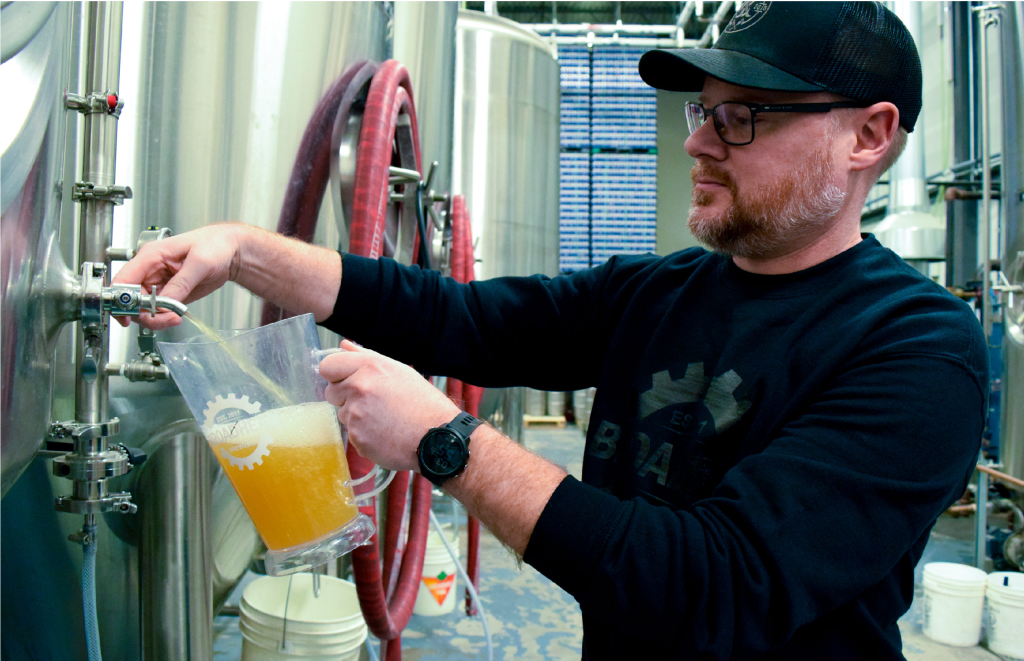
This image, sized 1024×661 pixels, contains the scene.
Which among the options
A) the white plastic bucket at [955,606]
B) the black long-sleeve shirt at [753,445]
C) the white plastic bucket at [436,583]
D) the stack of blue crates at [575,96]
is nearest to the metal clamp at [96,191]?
the black long-sleeve shirt at [753,445]

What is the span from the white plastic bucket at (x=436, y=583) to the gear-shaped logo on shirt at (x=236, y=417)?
1.89 metres

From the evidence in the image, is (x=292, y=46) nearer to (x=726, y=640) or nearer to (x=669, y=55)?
(x=669, y=55)

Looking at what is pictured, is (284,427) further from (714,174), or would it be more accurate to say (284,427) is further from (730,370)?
(714,174)

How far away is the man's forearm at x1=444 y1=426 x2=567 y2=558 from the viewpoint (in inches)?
26.1

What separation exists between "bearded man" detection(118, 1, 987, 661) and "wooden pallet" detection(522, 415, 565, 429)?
18.1 ft

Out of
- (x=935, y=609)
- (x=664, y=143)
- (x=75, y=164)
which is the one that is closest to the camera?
(x=75, y=164)

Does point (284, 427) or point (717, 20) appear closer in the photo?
point (284, 427)

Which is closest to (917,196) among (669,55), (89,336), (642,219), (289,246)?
(642,219)

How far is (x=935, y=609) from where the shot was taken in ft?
8.04

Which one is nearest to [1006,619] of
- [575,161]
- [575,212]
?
[575,212]

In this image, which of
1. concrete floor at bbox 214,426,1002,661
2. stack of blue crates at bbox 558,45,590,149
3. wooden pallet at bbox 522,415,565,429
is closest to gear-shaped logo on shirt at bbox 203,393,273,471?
concrete floor at bbox 214,426,1002,661

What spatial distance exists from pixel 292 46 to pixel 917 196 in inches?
162

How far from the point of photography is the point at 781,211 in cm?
91

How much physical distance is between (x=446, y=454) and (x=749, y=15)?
71cm
